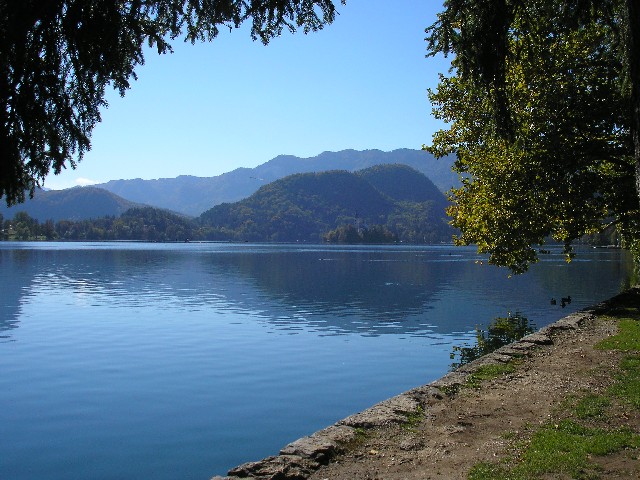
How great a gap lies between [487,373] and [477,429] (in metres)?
5.19

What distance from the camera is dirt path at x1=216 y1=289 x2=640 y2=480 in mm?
9156

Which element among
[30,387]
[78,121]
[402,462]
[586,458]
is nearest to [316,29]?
[78,121]

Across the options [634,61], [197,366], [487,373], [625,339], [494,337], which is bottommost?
[494,337]

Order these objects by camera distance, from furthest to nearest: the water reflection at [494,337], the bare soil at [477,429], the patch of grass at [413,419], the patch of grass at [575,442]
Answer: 1. the water reflection at [494,337]
2. the patch of grass at [413,419]
3. the bare soil at [477,429]
4. the patch of grass at [575,442]

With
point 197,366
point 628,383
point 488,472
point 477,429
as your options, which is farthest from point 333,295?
point 488,472

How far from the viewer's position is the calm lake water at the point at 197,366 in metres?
15.6

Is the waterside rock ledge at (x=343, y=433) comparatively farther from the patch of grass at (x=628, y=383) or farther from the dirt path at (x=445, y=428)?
the patch of grass at (x=628, y=383)

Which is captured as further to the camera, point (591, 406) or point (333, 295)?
point (333, 295)

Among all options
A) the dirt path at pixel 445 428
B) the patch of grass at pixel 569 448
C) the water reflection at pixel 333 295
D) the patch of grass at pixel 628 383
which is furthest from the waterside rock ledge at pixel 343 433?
the water reflection at pixel 333 295

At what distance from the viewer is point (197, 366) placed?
25406mm

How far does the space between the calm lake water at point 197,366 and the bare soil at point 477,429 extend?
539 centimetres

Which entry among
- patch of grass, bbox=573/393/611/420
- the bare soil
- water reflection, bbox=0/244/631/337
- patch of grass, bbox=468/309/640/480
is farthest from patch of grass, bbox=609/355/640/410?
water reflection, bbox=0/244/631/337

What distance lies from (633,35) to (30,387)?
22539 millimetres

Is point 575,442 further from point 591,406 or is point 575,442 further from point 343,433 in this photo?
point 343,433
